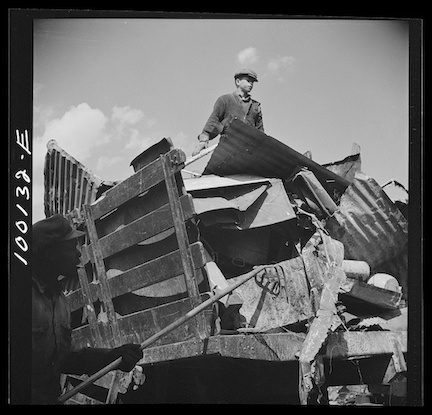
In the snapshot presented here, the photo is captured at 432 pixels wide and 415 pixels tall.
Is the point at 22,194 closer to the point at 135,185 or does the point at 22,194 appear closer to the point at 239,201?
the point at 135,185

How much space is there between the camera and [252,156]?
6.27m

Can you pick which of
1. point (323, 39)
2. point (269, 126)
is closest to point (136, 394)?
point (269, 126)

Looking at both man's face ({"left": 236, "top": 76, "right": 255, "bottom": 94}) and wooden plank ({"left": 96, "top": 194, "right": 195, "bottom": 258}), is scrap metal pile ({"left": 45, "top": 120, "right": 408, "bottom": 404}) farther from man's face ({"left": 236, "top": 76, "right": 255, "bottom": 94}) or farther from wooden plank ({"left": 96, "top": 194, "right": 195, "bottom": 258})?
man's face ({"left": 236, "top": 76, "right": 255, "bottom": 94})

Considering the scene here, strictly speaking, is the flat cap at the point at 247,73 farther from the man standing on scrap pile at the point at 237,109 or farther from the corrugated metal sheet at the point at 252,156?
the corrugated metal sheet at the point at 252,156

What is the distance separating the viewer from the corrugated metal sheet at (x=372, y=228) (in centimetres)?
638

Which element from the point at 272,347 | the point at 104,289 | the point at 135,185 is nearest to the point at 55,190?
the point at 135,185

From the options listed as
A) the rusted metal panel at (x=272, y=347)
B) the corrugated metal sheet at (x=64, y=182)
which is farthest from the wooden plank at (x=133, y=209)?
the rusted metal panel at (x=272, y=347)

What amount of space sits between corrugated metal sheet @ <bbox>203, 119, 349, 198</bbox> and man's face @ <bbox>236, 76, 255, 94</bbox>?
0.54 metres

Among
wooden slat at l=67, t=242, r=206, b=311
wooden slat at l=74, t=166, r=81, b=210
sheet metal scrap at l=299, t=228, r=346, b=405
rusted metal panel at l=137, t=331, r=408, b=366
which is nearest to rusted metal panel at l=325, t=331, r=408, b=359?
rusted metal panel at l=137, t=331, r=408, b=366

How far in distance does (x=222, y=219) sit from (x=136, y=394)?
1.59 meters

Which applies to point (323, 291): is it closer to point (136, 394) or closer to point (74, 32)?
point (136, 394)

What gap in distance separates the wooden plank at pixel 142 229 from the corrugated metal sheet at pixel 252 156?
58 cm

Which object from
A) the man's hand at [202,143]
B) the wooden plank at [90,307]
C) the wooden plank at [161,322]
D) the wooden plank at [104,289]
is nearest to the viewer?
the wooden plank at [161,322]

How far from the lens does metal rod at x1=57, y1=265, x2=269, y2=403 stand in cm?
575
